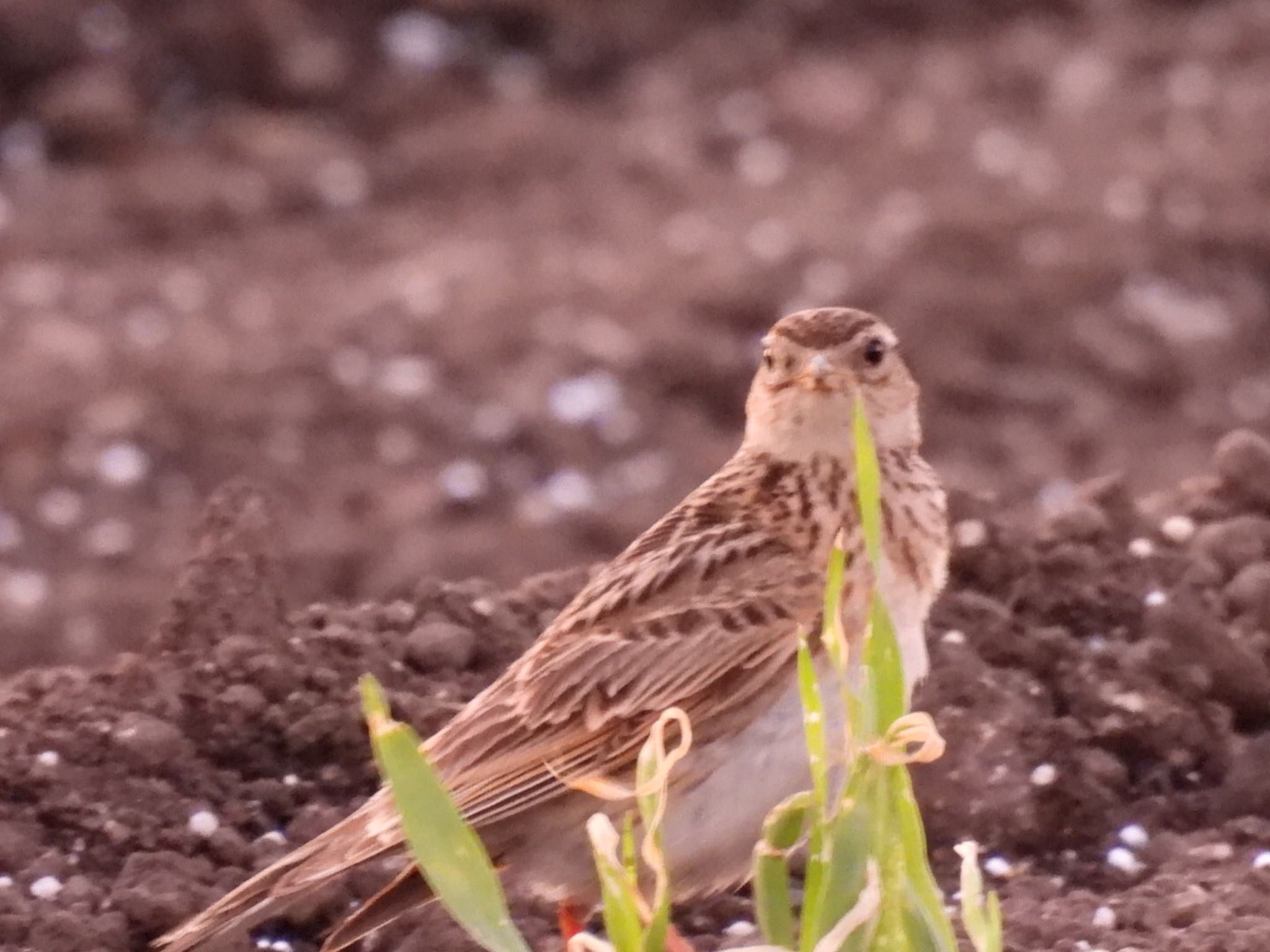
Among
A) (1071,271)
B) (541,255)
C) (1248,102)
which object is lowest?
(1071,271)

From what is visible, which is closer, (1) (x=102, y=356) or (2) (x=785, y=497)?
(2) (x=785, y=497)

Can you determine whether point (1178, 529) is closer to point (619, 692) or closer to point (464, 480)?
point (619, 692)

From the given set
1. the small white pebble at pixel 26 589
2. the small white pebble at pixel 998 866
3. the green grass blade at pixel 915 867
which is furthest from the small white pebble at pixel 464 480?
the green grass blade at pixel 915 867

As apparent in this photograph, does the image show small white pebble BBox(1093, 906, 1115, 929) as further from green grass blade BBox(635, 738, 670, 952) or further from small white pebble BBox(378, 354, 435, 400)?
small white pebble BBox(378, 354, 435, 400)

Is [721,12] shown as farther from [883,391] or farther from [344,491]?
[883,391]

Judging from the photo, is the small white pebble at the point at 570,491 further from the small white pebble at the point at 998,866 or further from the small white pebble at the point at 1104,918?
the small white pebble at the point at 1104,918

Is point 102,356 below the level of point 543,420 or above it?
above

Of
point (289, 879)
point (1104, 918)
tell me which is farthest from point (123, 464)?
point (1104, 918)

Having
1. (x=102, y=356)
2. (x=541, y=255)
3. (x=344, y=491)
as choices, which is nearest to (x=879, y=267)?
(x=541, y=255)
